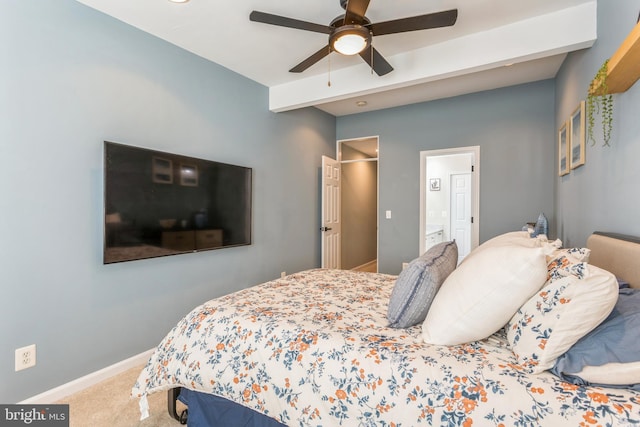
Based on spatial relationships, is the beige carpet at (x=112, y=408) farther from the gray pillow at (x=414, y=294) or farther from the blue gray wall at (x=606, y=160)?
the blue gray wall at (x=606, y=160)

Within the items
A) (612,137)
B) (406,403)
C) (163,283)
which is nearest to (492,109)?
(612,137)

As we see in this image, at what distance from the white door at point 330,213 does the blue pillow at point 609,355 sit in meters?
3.62

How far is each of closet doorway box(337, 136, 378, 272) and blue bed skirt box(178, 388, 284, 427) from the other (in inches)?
158

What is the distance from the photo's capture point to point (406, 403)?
1.07m

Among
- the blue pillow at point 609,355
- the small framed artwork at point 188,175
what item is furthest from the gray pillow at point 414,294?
the small framed artwork at point 188,175

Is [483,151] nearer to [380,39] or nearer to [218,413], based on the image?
[380,39]

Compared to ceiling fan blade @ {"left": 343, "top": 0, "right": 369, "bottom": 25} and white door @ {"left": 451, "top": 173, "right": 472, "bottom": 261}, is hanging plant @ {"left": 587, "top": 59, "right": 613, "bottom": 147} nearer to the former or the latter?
ceiling fan blade @ {"left": 343, "top": 0, "right": 369, "bottom": 25}

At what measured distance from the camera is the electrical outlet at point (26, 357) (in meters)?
1.92

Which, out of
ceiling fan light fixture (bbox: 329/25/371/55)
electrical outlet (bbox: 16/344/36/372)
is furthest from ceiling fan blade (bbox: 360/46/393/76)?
electrical outlet (bbox: 16/344/36/372)

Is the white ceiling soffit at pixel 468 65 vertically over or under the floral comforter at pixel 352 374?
over

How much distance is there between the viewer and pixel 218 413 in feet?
4.89

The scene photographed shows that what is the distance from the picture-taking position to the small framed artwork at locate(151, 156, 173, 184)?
2.49m

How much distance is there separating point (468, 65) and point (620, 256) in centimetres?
199

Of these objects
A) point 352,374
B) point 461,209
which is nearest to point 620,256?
point 352,374
